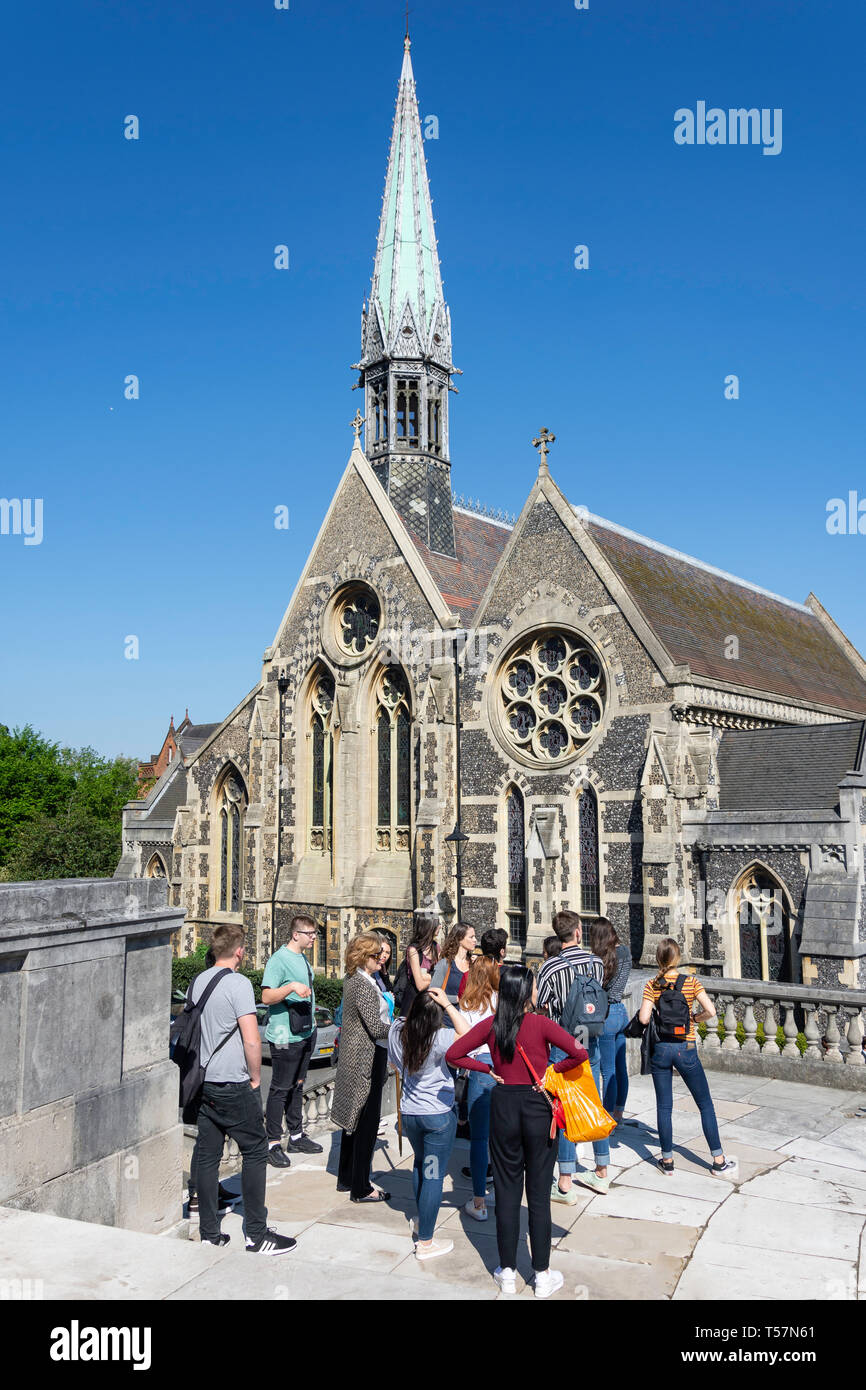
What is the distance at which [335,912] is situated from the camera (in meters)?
27.3

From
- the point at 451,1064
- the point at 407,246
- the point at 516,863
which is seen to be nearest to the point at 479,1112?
the point at 451,1064

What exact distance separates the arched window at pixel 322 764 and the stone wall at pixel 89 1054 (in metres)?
22.0

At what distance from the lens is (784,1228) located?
284 inches

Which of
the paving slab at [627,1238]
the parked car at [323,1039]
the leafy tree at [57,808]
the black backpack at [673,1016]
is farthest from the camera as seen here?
the leafy tree at [57,808]

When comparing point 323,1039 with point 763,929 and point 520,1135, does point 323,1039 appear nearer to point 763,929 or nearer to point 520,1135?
point 763,929

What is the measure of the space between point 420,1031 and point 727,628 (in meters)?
22.5

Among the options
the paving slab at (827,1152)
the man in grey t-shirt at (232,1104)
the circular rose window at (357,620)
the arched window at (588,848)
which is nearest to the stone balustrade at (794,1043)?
the paving slab at (827,1152)

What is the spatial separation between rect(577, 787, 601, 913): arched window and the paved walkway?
11929 millimetres

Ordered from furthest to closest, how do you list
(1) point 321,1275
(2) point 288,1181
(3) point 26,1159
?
(2) point 288,1181 → (3) point 26,1159 → (1) point 321,1275

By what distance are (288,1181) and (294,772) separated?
21.9 m

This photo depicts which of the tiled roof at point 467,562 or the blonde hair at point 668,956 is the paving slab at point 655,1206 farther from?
the tiled roof at point 467,562

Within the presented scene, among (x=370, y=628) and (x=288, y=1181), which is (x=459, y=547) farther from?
(x=288, y=1181)

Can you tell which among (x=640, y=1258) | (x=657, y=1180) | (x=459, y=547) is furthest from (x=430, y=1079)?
(x=459, y=547)

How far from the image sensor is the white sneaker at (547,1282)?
5.65 metres
